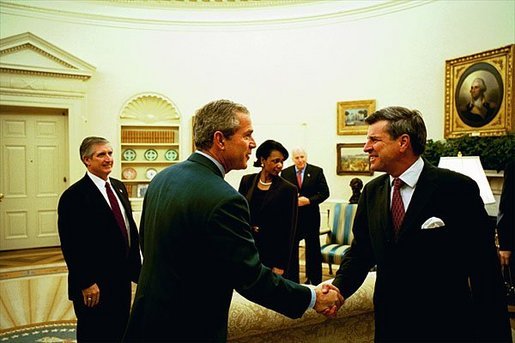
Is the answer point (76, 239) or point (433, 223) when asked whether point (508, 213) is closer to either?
point (433, 223)

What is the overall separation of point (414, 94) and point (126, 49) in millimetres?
5032

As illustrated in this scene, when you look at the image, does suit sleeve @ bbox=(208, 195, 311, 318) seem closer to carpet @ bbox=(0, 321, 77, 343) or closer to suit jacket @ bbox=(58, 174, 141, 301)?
suit jacket @ bbox=(58, 174, 141, 301)

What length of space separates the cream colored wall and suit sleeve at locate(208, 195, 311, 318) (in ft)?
18.6

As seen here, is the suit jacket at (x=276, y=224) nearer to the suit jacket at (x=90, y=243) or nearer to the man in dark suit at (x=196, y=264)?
the suit jacket at (x=90, y=243)

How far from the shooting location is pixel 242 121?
70.4 inches

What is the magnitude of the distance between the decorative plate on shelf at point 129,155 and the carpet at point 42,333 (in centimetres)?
421

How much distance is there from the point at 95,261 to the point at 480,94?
201 inches

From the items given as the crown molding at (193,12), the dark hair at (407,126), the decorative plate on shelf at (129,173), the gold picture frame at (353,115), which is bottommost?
the decorative plate on shelf at (129,173)

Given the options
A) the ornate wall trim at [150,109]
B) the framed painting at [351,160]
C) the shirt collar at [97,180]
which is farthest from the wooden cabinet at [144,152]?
the shirt collar at [97,180]

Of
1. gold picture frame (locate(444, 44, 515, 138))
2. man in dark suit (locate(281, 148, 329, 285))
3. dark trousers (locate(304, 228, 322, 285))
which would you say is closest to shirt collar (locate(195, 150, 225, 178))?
man in dark suit (locate(281, 148, 329, 285))

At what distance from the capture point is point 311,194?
5438mm

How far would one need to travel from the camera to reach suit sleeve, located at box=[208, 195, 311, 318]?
1.54 meters

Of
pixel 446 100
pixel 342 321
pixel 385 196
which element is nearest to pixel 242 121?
pixel 385 196

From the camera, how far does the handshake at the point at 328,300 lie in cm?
198
